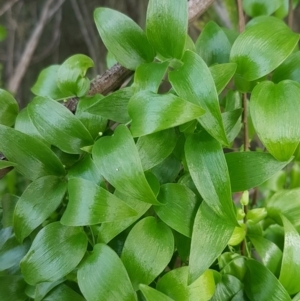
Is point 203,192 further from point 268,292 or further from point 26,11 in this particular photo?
point 26,11

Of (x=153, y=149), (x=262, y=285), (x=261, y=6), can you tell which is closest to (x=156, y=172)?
(x=153, y=149)

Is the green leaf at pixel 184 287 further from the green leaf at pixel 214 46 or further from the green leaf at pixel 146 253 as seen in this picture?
the green leaf at pixel 214 46

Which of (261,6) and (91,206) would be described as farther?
(261,6)

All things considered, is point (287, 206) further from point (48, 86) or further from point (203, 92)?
point (48, 86)

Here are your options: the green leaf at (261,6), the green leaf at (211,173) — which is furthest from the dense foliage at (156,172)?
the green leaf at (261,6)

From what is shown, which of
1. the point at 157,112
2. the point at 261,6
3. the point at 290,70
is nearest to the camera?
the point at 157,112

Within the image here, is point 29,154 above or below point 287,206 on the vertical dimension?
above

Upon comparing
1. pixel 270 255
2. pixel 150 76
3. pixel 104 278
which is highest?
pixel 150 76
